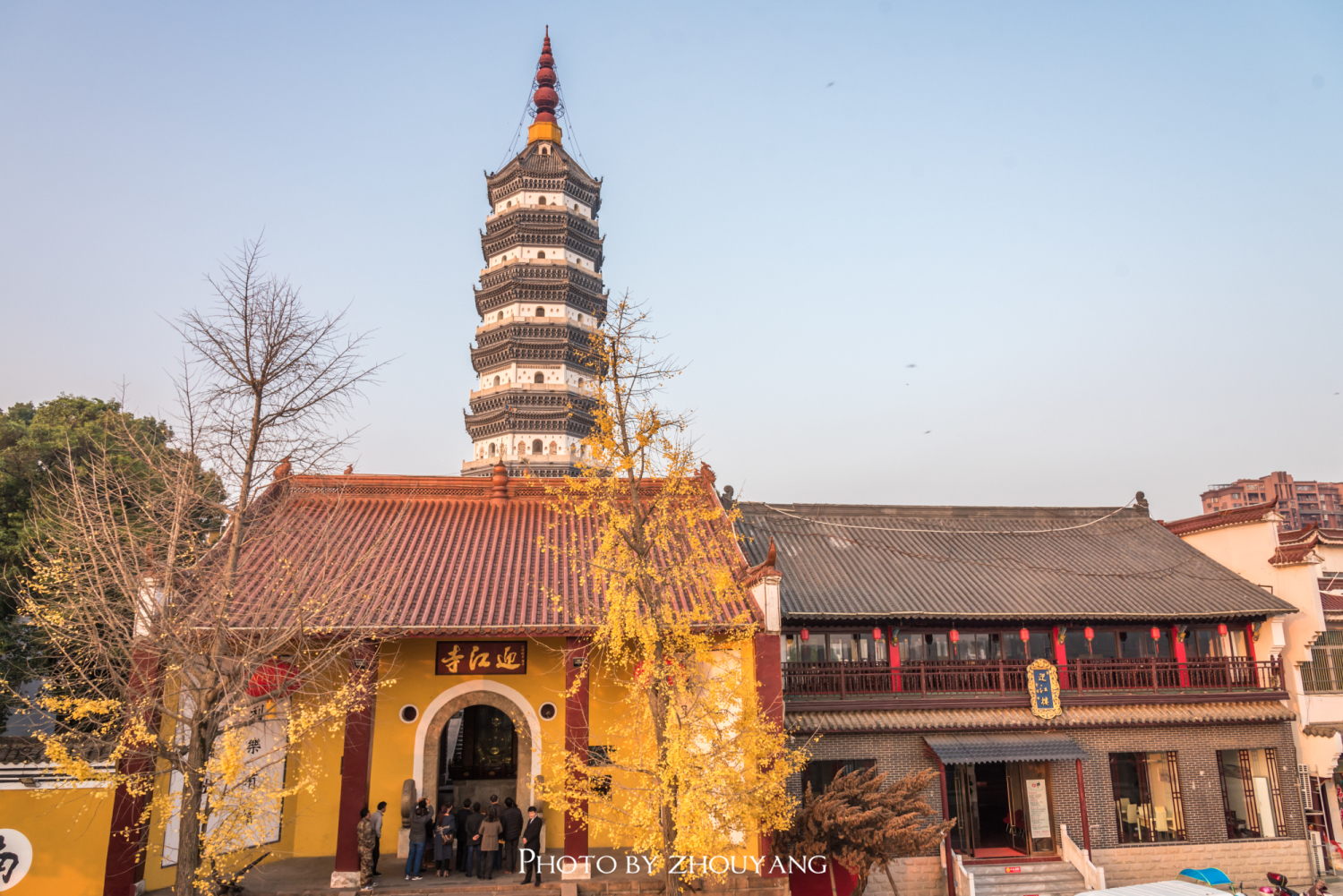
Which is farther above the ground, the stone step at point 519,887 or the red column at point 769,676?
the red column at point 769,676

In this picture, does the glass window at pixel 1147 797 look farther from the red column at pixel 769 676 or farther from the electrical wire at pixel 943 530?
the red column at pixel 769 676

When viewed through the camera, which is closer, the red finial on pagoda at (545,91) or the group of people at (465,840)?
the group of people at (465,840)

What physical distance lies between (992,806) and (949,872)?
95.1 inches

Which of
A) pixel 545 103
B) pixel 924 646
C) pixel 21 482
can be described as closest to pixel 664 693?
pixel 924 646

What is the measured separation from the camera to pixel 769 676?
1251 cm

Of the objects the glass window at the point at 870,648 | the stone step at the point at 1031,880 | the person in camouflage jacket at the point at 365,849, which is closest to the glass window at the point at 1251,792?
the stone step at the point at 1031,880

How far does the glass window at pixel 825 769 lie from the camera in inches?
577

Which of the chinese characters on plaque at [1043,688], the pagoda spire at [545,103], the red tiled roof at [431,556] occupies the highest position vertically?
the pagoda spire at [545,103]

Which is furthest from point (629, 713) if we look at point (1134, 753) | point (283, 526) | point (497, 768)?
point (1134, 753)

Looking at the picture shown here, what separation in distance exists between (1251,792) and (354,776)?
55.0 feet

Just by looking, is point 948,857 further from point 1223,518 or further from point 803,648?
point 1223,518

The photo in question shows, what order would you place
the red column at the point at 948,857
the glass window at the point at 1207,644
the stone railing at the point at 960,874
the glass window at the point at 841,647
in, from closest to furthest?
the stone railing at the point at 960,874
the red column at the point at 948,857
the glass window at the point at 841,647
the glass window at the point at 1207,644

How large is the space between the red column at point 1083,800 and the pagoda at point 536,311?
2310 centimetres

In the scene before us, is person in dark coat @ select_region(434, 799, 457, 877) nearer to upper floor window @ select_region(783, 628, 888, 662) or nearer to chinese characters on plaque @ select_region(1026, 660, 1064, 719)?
upper floor window @ select_region(783, 628, 888, 662)
